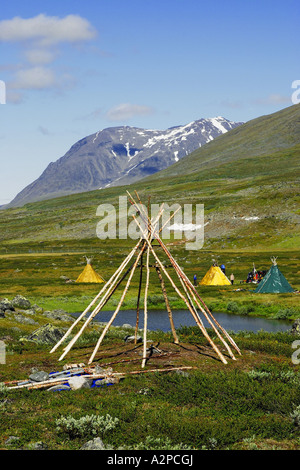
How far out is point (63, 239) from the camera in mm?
141750

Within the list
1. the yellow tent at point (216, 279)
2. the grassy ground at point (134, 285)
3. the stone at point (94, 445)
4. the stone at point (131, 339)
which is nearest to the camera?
the stone at point (94, 445)

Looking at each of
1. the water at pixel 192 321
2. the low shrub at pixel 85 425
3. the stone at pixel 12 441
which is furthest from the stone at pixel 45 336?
the stone at pixel 12 441

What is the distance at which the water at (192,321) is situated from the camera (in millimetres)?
34781

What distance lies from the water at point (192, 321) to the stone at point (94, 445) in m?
22.7

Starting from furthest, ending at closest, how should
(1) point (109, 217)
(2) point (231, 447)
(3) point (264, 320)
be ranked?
(1) point (109, 217)
(3) point (264, 320)
(2) point (231, 447)

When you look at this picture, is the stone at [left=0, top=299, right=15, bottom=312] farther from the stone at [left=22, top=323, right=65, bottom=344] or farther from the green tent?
the green tent

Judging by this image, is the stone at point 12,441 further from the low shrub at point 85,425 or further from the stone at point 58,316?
the stone at point 58,316

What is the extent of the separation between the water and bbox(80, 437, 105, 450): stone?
895 inches

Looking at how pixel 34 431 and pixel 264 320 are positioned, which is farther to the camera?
pixel 264 320

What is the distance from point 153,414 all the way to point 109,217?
15037cm

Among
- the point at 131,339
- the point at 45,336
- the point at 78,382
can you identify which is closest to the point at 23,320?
the point at 45,336

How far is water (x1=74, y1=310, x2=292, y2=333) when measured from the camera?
34.8m

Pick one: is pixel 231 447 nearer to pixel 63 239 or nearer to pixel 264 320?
pixel 264 320
